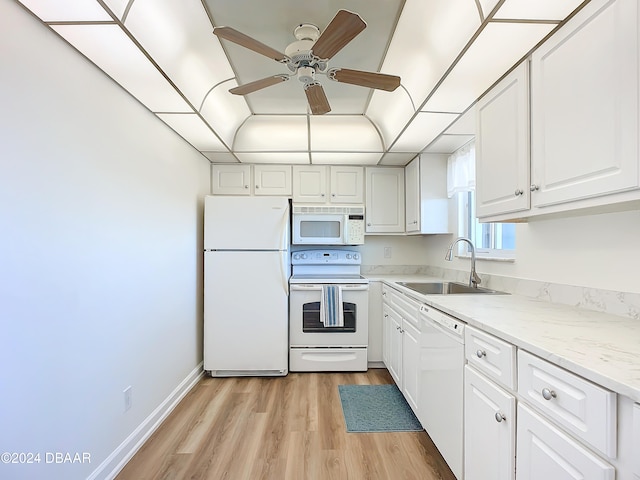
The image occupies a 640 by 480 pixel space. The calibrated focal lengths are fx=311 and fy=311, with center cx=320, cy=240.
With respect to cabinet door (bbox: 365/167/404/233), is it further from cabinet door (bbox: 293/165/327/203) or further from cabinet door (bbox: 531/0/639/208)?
cabinet door (bbox: 531/0/639/208)

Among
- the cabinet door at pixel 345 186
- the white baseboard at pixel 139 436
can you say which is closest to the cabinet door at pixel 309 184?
the cabinet door at pixel 345 186

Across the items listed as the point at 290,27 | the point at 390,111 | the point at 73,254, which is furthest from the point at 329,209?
the point at 73,254

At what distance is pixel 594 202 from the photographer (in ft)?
3.72

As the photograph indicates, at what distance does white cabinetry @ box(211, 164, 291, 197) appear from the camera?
3.26 m

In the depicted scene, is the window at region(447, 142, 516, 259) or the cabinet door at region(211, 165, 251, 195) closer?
the window at region(447, 142, 516, 259)

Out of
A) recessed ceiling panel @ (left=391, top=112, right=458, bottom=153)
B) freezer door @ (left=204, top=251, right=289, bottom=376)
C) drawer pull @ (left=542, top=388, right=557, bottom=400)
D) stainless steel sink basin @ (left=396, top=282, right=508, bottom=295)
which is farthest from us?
freezer door @ (left=204, top=251, right=289, bottom=376)

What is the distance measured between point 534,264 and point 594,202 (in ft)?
2.65

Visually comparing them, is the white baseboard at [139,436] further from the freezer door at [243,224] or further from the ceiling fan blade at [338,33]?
the ceiling fan blade at [338,33]

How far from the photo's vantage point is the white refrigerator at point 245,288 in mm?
2822

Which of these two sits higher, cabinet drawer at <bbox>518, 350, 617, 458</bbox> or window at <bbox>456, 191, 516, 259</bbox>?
window at <bbox>456, 191, 516, 259</bbox>

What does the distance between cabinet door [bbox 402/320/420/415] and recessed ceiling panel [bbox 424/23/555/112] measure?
57.5 inches

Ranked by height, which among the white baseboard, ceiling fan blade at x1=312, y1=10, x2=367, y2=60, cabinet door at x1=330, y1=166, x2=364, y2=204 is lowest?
the white baseboard

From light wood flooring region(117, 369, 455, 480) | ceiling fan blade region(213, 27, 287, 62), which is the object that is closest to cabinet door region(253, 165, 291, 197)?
ceiling fan blade region(213, 27, 287, 62)

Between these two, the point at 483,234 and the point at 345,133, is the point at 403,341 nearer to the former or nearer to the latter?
the point at 483,234
